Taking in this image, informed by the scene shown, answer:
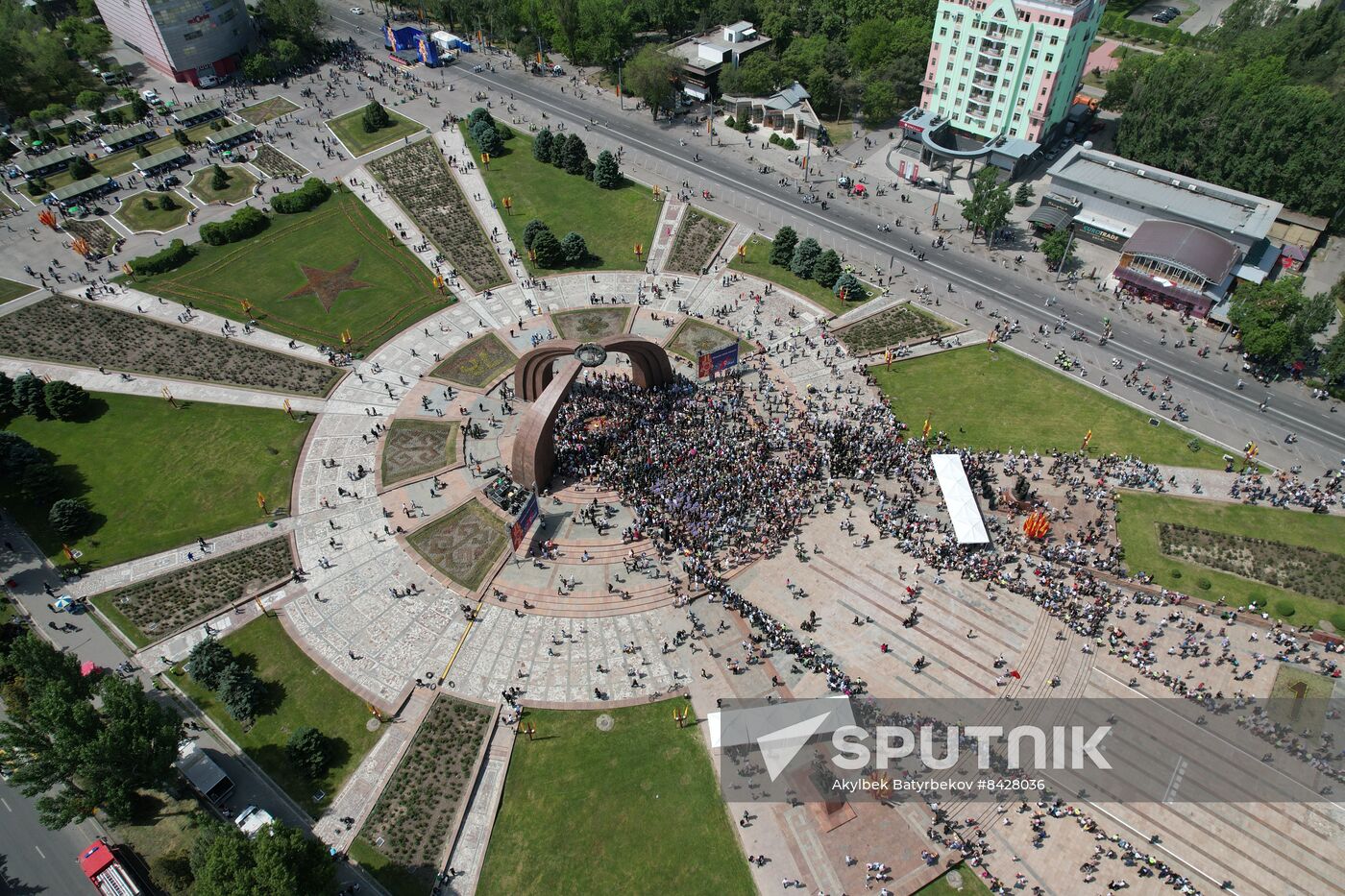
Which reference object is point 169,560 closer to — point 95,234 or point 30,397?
point 30,397

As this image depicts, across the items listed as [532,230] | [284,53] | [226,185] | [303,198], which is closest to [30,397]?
[303,198]

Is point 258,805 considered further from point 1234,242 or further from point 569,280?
point 1234,242

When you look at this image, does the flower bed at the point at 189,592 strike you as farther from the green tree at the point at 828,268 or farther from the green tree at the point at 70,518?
the green tree at the point at 828,268

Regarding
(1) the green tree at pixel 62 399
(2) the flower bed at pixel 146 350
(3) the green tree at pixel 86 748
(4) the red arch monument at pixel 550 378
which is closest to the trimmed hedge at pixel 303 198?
(2) the flower bed at pixel 146 350

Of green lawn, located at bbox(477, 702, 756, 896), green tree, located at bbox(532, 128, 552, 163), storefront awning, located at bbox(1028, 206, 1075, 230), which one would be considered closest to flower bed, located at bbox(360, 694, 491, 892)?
green lawn, located at bbox(477, 702, 756, 896)

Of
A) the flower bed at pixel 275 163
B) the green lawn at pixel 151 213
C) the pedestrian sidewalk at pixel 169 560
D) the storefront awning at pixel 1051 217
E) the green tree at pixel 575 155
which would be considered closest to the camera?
the pedestrian sidewalk at pixel 169 560

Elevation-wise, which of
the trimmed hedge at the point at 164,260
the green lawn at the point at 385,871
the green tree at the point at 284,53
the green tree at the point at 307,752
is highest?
the green tree at the point at 284,53

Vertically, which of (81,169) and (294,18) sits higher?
(294,18)

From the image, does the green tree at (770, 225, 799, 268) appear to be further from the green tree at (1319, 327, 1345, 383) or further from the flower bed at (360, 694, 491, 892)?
the flower bed at (360, 694, 491, 892)
